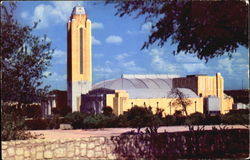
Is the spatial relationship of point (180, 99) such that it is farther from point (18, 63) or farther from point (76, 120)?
point (18, 63)

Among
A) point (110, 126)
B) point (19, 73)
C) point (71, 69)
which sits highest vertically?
point (71, 69)

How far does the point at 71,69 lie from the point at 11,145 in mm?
62692

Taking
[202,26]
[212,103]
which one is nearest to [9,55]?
[202,26]

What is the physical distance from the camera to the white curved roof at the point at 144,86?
52.8 meters

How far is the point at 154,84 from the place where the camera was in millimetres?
69938

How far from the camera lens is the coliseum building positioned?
4756 centimetres

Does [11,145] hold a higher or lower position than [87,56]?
lower

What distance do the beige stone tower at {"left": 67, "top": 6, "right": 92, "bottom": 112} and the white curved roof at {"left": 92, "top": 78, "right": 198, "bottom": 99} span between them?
421 cm

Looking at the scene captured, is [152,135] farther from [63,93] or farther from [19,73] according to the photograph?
[63,93]

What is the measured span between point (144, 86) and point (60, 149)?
190 feet

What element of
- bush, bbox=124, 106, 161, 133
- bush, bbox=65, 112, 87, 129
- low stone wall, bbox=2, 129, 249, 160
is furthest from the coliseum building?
low stone wall, bbox=2, 129, 249, 160

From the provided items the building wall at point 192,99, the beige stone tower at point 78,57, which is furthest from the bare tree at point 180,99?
the beige stone tower at point 78,57

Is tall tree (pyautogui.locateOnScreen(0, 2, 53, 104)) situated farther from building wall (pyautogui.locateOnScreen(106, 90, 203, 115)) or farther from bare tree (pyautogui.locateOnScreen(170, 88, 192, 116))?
building wall (pyautogui.locateOnScreen(106, 90, 203, 115))

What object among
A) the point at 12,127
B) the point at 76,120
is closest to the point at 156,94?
the point at 76,120
